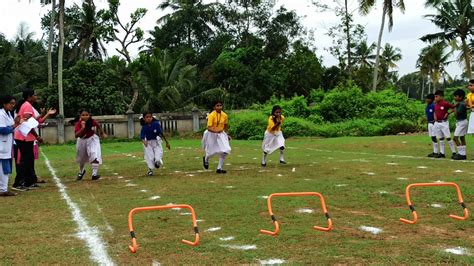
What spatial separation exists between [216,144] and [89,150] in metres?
3.09

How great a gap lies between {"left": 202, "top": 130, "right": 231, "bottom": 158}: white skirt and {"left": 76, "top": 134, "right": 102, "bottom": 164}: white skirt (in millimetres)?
2683

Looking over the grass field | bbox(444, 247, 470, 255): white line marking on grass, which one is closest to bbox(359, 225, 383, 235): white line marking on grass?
the grass field

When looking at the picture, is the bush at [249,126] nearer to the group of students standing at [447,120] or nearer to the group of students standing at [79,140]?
the group of students standing at [447,120]

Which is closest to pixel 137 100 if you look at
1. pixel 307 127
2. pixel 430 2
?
pixel 307 127

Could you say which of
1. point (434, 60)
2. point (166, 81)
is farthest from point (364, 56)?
point (166, 81)

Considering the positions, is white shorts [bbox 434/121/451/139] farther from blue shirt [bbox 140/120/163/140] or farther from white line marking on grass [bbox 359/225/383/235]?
white line marking on grass [bbox 359/225/383/235]

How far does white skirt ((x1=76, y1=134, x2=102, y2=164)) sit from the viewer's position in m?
11.8

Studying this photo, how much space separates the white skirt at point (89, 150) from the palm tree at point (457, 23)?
36.7 metres

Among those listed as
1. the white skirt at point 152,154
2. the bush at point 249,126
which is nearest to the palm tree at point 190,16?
the bush at point 249,126

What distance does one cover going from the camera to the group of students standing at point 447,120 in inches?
540

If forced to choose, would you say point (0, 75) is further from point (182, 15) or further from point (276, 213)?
point (276, 213)

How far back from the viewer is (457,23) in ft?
137

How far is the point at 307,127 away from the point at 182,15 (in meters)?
23.1

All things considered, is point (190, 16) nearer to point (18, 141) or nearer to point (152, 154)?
point (152, 154)
